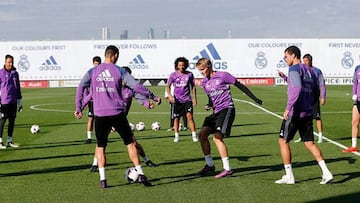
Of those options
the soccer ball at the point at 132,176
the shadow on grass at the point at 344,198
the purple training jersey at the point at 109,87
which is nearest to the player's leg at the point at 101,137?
the purple training jersey at the point at 109,87

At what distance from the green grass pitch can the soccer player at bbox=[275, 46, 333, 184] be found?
478mm

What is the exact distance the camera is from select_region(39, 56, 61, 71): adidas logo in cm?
6284

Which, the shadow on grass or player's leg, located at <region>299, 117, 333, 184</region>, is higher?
player's leg, located at <region>299, 117, 333, 184</region>

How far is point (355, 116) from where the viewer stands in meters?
14.6

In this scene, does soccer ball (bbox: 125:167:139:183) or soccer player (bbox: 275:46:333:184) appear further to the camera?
soccer ball (bbox: 125:167:139:183)

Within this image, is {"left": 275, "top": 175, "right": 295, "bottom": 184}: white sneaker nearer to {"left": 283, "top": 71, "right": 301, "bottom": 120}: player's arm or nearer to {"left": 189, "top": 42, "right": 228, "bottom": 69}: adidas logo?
{"left": 283, "top": 71, "right": 301, "bottom": 120}: player's arm

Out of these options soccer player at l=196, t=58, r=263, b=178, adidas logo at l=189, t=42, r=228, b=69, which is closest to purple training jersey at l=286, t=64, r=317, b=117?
soccer player at l=196, t=58, r=263, b=178

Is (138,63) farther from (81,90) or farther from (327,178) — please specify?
(327,178)

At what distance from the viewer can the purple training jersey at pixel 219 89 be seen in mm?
11492

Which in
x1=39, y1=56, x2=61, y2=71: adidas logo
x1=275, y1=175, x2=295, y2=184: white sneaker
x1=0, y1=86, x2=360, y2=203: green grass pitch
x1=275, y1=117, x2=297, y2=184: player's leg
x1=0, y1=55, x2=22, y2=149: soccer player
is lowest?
x1=0, y1=86, x2=360, y2=203: green grass pitch

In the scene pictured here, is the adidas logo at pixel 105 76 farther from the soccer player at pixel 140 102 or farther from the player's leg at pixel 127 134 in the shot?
the player's leg at pixel 127 134

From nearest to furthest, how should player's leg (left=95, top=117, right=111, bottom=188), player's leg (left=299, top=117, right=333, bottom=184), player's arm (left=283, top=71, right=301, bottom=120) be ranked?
1. player's arm (left=283, top=71, right=301, bottom=120)
2. player's leg (left=95, top=117, right=111, bottom=188)
3. player's leg (left=299, top=117, right=333, bottom=184)

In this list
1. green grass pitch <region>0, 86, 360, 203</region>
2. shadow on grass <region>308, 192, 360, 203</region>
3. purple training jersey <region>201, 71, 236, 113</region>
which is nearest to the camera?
shadow on grass <region>308, 192, 360, 203</region>

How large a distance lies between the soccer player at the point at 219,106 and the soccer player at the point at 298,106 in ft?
3.74
